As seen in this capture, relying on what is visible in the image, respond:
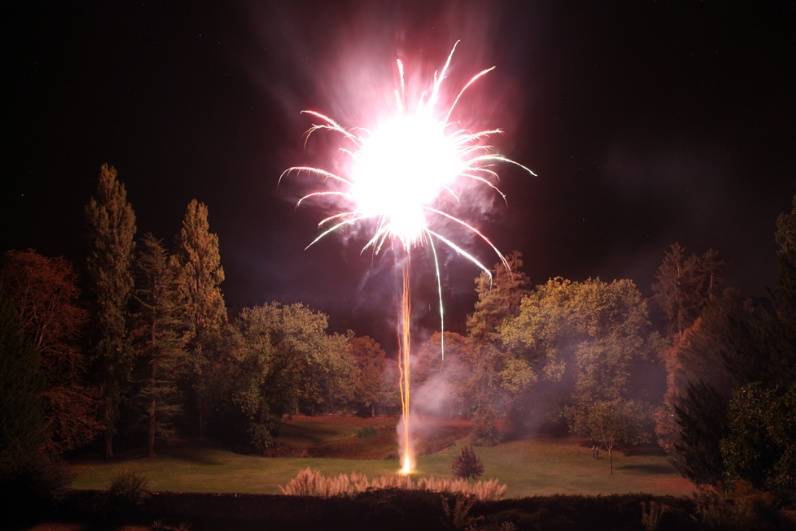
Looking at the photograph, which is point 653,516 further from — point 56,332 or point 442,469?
point 56,332

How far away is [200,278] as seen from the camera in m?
46.8

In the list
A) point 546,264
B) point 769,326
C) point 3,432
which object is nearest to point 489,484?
point 769,326

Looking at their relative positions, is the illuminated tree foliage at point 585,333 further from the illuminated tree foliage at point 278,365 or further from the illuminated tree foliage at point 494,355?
the illuminated tree foliage at point 278,365

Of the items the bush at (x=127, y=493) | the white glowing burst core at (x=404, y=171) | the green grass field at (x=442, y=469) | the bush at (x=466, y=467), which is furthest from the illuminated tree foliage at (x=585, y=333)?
the bush at (x=127, y=493)

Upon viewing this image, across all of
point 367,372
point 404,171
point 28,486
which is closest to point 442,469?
point 404,171

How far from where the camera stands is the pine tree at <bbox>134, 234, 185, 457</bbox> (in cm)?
3844

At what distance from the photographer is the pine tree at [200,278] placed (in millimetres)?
45219

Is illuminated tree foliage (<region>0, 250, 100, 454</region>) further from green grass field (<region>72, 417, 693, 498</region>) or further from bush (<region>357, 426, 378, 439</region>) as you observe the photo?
bush (<region>357, 426, 378, 439</region>)

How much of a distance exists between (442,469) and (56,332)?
68.1ft

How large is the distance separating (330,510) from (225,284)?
43937 millimetres

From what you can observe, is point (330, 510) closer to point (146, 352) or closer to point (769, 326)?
point (769, 326)

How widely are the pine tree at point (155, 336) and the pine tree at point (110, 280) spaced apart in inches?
43.5

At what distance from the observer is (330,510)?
1792cm

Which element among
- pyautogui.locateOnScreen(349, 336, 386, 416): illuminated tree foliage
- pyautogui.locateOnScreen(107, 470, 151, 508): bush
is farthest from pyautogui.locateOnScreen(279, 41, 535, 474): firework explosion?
pyautogui.locateOnScreen(349, 336, 386, 416): illuminated tree foliage
